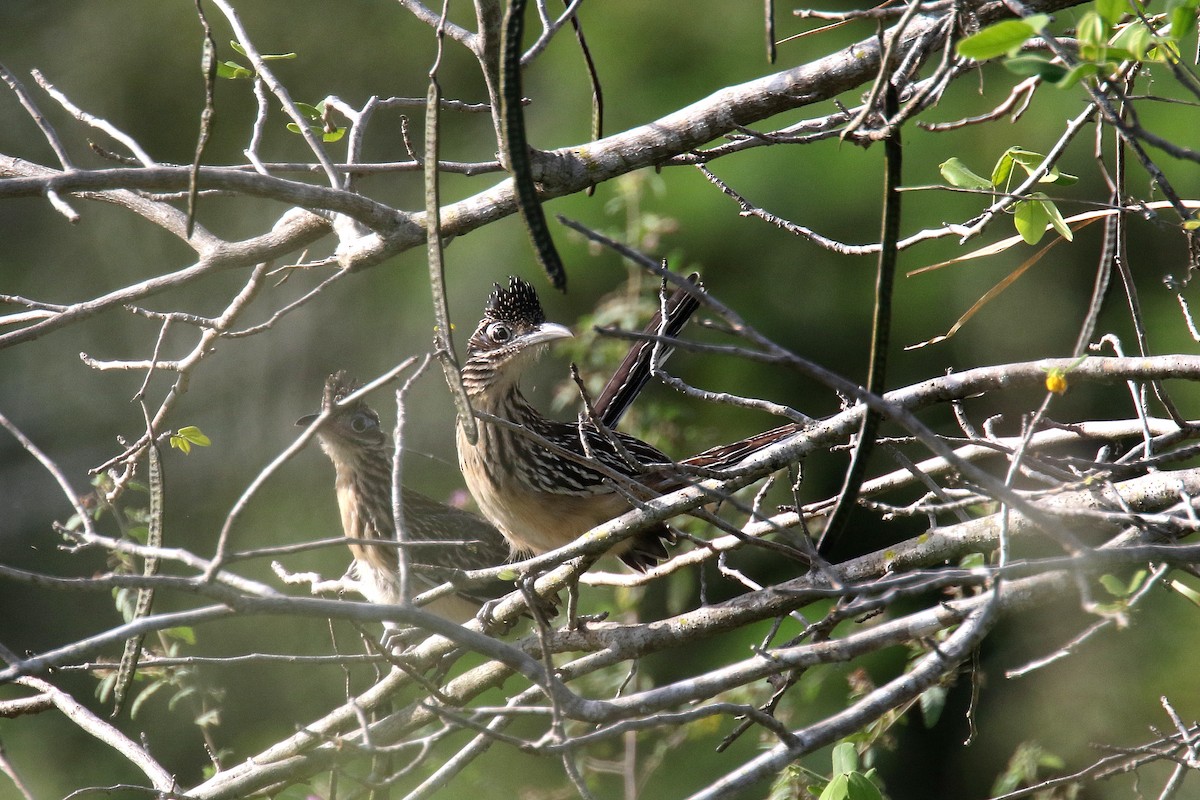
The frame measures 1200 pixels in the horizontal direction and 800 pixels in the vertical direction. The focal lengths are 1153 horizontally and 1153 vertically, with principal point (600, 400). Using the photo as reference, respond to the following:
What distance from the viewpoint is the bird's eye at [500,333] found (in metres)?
4.06

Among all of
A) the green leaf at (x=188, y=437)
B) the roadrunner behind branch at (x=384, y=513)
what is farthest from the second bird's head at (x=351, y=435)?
the green leaf at (x=188, y=437)

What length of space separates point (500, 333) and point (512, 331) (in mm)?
47

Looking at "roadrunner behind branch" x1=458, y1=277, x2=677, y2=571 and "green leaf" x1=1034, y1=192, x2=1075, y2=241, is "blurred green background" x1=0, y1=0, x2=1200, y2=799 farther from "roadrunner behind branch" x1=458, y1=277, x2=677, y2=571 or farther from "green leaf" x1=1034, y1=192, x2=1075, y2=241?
"green leaf" x1=1034, y1=192, x2=1075, y2=241

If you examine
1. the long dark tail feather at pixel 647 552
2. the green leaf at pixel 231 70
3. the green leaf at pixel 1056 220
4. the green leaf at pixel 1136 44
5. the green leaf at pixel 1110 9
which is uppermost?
the green leaf at pixel 231 70

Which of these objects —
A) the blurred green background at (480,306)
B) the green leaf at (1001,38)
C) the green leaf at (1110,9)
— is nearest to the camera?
the green leaf at (1001,38)

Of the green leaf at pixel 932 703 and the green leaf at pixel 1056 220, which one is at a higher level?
the green leaf at pixel 1056 220

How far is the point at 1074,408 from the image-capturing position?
225 inches

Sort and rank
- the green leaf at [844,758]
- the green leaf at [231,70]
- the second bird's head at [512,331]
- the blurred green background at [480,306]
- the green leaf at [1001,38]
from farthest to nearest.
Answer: the blurred green background at [480,306] → the second bird's head at [512,331] → the green leaf at [231,70] → the green leaf at [844,758] → the green leaf at [1001,38]

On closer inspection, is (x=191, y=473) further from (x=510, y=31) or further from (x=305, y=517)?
(x=510, y=31)

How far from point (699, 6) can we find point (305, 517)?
12.5 ft

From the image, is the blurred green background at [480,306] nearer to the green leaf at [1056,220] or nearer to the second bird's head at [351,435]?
the second bird's head at [351,435]

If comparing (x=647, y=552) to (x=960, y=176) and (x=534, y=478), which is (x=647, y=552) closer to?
(x=534, y=478)

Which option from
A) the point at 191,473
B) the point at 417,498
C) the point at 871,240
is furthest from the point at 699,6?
the point at 191,473

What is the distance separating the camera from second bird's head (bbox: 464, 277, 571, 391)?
3986 millimetres
